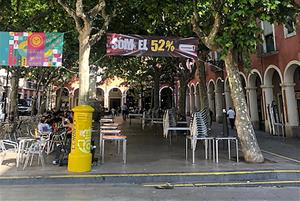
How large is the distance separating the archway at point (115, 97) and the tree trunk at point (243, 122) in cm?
4325

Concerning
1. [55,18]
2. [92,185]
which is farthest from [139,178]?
[55,18]

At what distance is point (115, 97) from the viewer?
52.1m

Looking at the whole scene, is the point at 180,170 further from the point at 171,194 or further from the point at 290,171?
the point at 290,171

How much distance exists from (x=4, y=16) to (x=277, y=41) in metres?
14.7

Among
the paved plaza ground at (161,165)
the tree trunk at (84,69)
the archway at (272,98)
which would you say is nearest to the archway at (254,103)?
the archway at (272,98)

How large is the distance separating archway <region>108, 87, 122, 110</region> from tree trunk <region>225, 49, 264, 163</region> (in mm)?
43254

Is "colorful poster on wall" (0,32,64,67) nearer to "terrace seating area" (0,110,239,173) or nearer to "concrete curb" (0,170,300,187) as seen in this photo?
"terrace seating area" (0,110,239,173)

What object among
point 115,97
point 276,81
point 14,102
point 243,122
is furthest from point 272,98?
point 115,97

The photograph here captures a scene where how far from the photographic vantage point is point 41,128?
Result: 988 centimetres

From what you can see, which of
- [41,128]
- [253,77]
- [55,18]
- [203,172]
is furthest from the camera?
[253,77]

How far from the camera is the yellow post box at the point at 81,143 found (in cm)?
754

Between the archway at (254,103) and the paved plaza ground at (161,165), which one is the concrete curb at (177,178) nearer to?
the paved plaza ground at (161,165)

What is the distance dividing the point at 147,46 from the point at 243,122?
14.0 ft

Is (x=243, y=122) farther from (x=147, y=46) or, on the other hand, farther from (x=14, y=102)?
(x=14, y=102)
